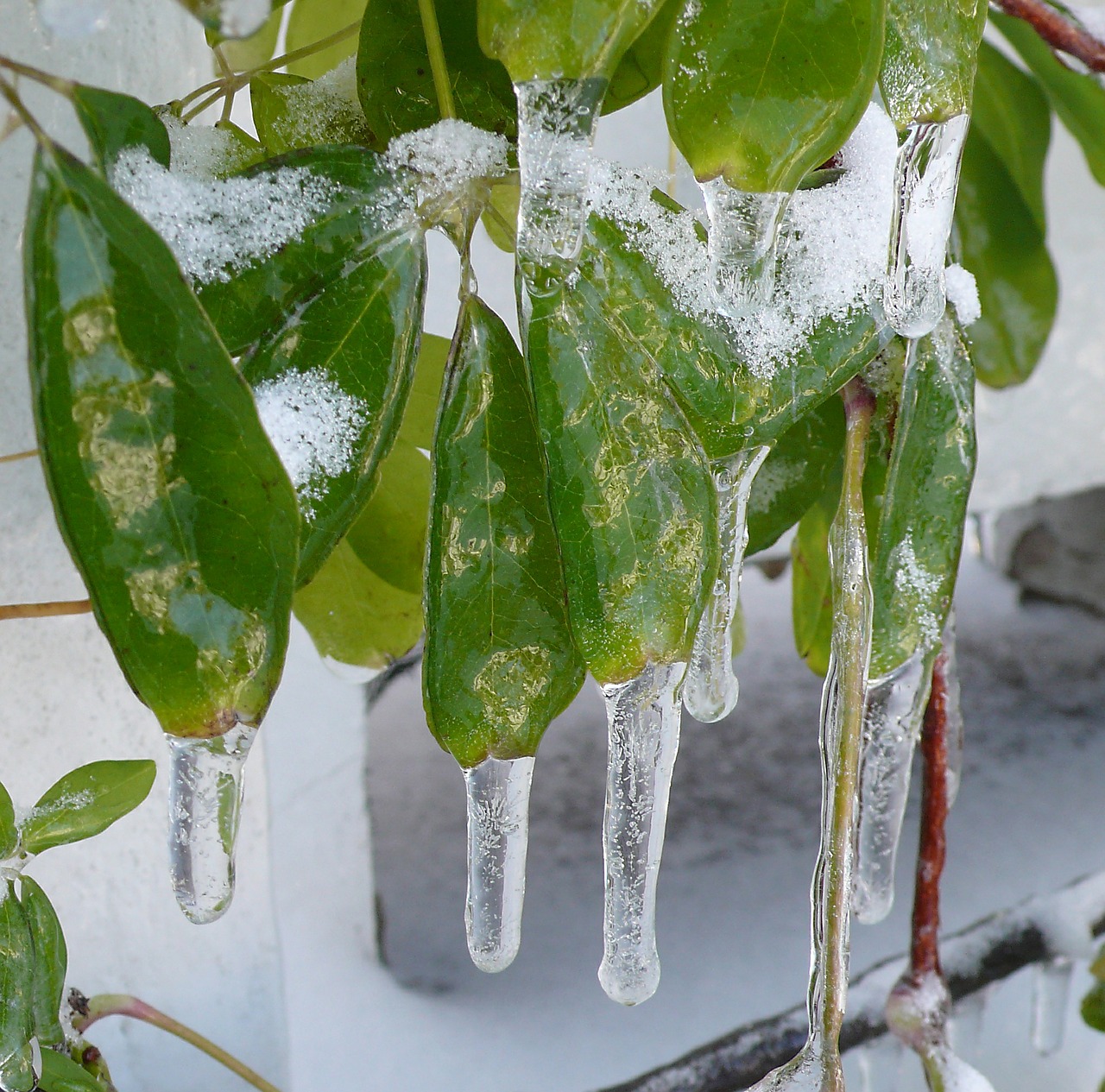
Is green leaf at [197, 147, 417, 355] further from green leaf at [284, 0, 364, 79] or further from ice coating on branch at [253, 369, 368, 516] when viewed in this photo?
green leaf at [284, 0, 364, 79]

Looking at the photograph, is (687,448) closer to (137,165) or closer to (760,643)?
(137,165)

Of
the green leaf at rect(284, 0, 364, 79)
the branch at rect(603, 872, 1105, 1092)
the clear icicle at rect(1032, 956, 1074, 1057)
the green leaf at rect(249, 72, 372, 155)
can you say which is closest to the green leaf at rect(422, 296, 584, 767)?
the green leaf at rect(249, 72, 372, 155)

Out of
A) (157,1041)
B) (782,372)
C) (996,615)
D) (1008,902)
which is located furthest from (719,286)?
(996,615)

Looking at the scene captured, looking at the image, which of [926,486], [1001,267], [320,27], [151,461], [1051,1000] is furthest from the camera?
[1051,1000]

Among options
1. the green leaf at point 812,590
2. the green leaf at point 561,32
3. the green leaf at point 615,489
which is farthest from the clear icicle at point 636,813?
the green leaf at point 812,590

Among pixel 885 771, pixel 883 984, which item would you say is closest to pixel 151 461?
pixel 885 771

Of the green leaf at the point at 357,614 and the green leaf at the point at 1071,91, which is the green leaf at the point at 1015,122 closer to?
the green leaf at the point at 1071,91

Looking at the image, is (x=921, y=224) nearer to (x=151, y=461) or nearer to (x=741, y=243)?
(x=741, y=243)
